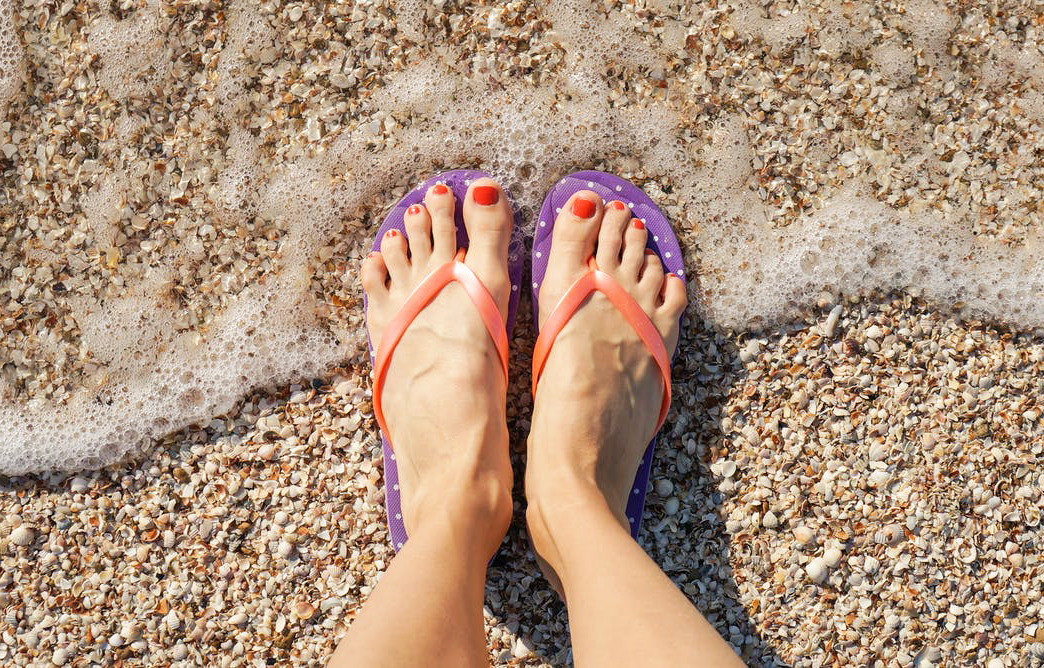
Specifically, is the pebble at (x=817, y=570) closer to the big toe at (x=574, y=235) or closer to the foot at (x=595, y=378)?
the foot at (x=595, y=378)

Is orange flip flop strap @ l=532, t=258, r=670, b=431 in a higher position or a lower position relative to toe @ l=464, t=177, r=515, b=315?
lower

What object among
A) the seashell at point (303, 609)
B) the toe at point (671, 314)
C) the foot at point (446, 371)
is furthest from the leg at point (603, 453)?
the seashell at point (303, 609)

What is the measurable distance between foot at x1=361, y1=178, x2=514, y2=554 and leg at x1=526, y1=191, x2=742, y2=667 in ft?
0.40

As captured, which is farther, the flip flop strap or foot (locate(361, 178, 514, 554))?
the flip flop strap

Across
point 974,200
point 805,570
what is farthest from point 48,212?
point 974,200

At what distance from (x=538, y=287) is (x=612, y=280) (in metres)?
0.20

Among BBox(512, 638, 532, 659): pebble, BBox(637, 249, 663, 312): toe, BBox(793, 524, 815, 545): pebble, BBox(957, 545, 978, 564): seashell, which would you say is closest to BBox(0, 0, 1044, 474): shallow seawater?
BBox(637, 249, 663, 312): toe

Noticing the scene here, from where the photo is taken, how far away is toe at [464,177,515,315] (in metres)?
1.94

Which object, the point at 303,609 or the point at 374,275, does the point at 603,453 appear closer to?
the point at 374,275

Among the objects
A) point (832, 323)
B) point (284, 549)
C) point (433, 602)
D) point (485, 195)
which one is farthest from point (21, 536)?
point (832, 323)

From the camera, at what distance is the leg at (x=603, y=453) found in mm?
1362

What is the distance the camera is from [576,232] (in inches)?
77.8

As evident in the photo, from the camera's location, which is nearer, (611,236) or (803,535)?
(803,535)

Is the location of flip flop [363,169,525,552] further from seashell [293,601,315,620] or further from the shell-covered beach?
seashell [293,601,315,620]
